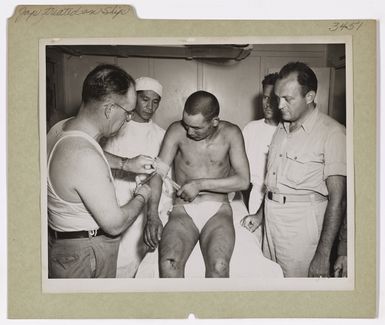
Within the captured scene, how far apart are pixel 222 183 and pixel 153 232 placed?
0.76ft

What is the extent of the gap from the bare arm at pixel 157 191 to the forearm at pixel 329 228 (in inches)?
17.5

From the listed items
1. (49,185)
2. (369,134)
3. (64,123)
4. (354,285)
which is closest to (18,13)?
(64,123)

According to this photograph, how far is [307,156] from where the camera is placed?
5.07ft

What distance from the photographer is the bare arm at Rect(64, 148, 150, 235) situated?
1508mm

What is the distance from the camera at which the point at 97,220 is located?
59.8 inches

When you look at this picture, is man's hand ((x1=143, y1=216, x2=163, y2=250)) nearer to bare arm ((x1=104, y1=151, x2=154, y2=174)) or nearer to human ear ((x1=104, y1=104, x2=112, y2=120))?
bare arm ((x1=104, y1=151, x2=154, y2=174))

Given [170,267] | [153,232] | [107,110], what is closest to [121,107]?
[107,110]

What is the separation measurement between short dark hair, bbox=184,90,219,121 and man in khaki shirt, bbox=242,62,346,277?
178 mm

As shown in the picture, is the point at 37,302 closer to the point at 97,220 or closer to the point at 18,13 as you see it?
the point at 97,220

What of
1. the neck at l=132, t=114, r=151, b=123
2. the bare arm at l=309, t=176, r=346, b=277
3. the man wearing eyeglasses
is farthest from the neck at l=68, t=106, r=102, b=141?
the bare arm at l=309, t=176, r=346, b=277

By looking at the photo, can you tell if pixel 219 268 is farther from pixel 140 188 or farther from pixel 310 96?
pixel 310 96

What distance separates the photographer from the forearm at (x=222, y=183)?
1.55 m

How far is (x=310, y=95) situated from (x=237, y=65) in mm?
217

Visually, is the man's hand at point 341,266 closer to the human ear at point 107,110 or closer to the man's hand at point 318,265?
the man's hand at point 318,265
